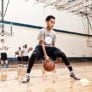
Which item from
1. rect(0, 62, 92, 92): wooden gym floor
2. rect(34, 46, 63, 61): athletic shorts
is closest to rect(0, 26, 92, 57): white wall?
rect(0, 62, 92, 92): wooden gym floor

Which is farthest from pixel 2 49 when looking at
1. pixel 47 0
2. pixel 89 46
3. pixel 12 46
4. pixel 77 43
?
pixel 89 46

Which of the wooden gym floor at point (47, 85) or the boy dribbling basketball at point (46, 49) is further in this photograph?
the boy dribbling basketball at point (46, 49)

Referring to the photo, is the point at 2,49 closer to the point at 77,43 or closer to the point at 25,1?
the point at 25,1

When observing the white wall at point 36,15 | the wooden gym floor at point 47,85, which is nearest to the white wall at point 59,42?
the white wall at point 36,15

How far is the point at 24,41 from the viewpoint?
1753 centimetres

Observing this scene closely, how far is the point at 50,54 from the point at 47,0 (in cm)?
1338

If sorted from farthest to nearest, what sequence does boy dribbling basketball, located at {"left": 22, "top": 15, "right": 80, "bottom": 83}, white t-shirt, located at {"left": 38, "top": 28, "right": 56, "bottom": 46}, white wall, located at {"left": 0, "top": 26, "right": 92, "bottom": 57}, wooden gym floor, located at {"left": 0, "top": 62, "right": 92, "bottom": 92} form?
white wall, located at {"left": 0, "top": 26, "right": 92, "bottom": 57} → white t-shirt, located at {"left": 38, "top": 28, "right": 56, "bottom": 46} → boy dribbling basketball, located at {"left": 22, "top": 15, "right": 80, "bottom": 83} → wooden gym floor, located at {"left": 0, "top": 62, "right": 92, "bottom": 92}

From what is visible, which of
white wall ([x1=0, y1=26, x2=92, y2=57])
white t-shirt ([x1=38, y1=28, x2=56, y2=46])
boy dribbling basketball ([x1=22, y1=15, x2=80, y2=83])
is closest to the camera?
boy dribbling basketball ([x1=22, y1=15, x2=80, y2=83])

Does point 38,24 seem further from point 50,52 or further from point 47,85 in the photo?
point 47,85

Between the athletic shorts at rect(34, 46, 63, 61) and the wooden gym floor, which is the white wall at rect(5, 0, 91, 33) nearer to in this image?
the wooden gym floor

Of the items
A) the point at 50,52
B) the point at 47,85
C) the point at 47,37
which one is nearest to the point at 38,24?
the point at 47,37

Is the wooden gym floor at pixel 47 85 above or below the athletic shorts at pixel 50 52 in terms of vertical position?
below

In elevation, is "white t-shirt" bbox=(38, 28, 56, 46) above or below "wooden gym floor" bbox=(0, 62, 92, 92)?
above

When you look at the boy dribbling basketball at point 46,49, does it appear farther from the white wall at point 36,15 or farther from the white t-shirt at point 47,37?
the white wall at point 36,15
